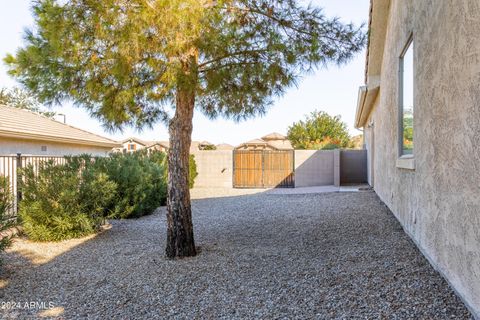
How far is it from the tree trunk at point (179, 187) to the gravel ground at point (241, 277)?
280mm

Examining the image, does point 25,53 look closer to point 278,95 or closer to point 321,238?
point 278,95

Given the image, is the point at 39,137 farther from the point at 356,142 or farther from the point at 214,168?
the point at 356,142

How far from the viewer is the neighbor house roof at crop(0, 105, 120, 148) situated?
39.2 feet

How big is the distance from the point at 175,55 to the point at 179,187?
1986mm

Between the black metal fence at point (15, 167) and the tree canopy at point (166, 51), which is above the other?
the tree canopy at point (166, 51)

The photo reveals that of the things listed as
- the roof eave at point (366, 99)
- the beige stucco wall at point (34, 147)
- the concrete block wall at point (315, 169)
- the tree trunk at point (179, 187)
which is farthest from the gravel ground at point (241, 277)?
the concrete block wall at point (315, 169)

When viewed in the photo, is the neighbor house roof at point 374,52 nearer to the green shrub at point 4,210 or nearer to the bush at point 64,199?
the bush at point 64,199

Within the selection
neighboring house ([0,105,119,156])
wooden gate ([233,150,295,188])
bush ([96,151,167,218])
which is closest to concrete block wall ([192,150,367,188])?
wooden gate ([233,150,295,188])

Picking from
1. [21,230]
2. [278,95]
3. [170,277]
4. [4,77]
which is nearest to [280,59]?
[278,95]

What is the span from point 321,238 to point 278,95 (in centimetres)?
257

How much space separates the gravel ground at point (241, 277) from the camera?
3.66 metres

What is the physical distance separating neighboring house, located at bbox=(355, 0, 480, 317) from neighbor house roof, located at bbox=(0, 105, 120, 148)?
10.9 metres

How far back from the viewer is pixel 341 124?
3716cm

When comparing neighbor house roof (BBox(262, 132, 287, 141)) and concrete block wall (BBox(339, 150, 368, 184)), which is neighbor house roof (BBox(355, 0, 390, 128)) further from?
neighbor house roof (BBox(262, 132, 287, 141))
